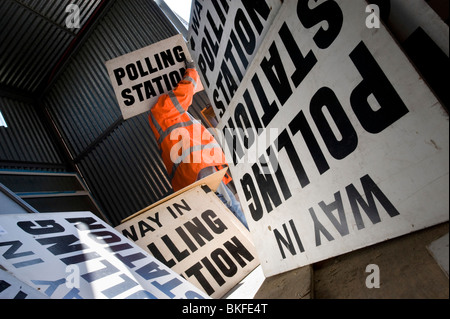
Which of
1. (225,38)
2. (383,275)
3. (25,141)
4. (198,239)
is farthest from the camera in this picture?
(25,141)

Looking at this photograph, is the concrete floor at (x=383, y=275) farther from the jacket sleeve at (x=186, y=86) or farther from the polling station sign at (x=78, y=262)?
the jacket sleeve at (x=186, y=86)

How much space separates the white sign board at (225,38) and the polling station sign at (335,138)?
0.23 feet

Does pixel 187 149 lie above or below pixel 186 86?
below

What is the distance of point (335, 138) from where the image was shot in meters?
0.73

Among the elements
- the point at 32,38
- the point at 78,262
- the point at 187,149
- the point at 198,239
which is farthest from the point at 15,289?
the point at 32,38

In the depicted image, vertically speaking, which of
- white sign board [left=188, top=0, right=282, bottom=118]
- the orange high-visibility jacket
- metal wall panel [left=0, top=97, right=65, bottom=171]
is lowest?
white sign board [left=188, top=0, right=282, bottom=118]

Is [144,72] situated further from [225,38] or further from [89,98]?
[89,98]

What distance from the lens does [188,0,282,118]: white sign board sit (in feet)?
3.18

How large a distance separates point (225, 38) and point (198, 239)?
4.85ft

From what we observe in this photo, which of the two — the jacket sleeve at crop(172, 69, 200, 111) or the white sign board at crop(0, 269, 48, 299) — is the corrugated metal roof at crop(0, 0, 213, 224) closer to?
the jacket sleeve at crop(172, 69, 200, 111)

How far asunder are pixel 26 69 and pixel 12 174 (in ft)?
7.31

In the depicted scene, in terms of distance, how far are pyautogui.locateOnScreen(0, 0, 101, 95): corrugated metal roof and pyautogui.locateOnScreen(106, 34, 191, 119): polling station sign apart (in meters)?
3.02

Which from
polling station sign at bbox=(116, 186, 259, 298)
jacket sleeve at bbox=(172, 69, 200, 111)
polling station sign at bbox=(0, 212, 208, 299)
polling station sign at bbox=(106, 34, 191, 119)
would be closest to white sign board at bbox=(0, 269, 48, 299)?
polling station sign at bbox=(0, 212, 208, 299)

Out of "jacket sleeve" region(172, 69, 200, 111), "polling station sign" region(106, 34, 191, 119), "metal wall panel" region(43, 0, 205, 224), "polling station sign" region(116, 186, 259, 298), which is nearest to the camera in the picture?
"polling station sign" region(116, 186, 259, 298)
